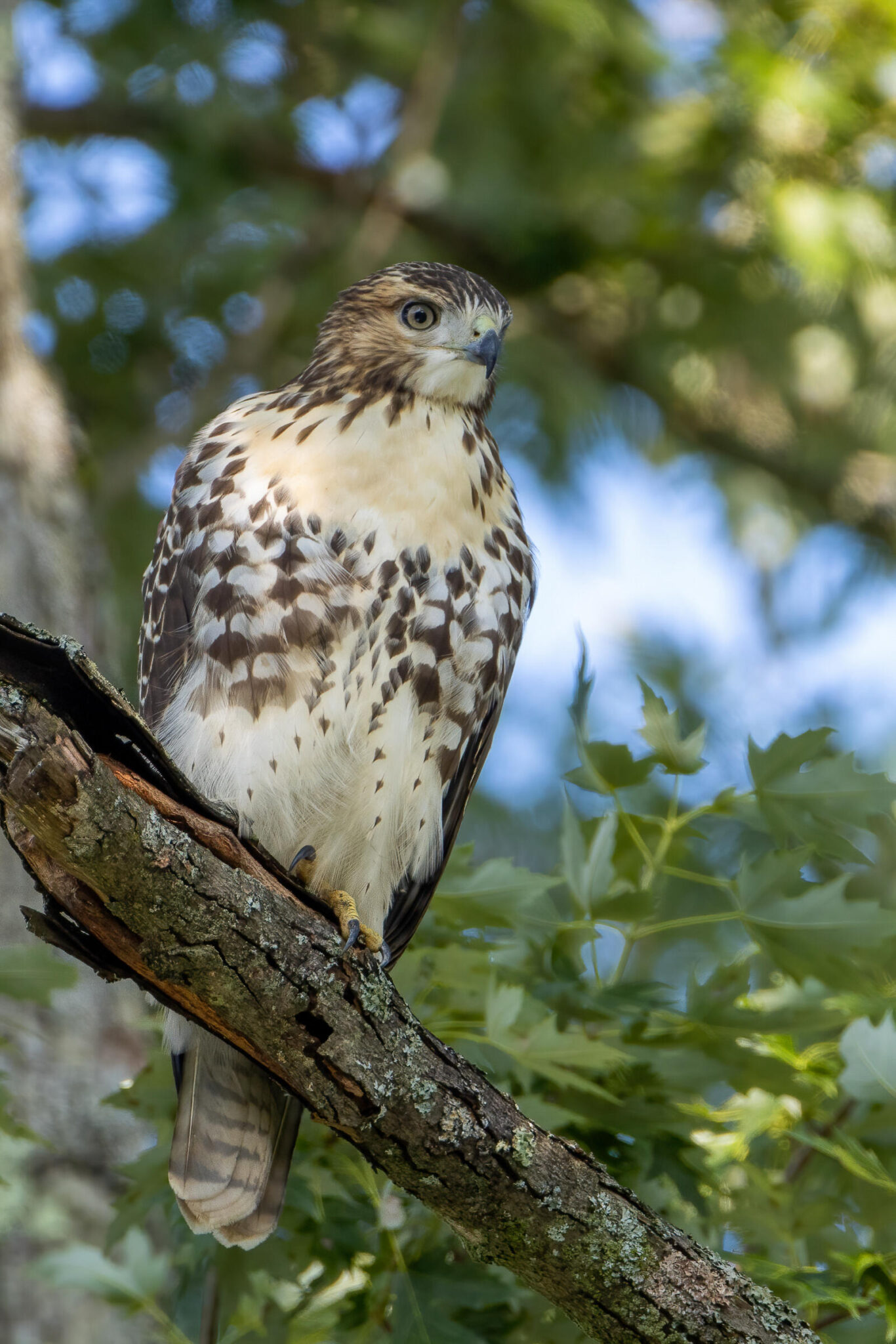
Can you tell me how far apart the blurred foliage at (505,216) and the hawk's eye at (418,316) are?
2.21 meters

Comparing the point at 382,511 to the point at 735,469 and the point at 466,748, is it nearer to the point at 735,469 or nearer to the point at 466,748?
the point at 466,748

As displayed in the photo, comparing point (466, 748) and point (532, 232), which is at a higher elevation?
point (532, 232)

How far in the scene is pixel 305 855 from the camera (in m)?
2.73

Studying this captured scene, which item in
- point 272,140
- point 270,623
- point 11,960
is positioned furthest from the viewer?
point 272,140

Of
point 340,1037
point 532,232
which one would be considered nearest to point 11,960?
point 340,1037

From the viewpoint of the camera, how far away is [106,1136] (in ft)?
11.6

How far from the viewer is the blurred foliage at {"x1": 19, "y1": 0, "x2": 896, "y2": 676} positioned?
17.2 ft

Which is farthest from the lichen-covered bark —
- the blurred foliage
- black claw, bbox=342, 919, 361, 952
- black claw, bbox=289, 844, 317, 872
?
the blurred foliage

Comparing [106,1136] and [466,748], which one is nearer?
[466,748]

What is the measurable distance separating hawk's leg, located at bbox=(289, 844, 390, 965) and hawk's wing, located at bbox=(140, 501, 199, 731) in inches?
15.9

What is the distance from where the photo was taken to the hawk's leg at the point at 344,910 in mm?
2129

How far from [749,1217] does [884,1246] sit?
23 centimetres

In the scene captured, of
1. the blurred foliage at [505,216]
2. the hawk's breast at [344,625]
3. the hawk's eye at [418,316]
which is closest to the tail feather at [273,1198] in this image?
the hawk's breast at [344,625]

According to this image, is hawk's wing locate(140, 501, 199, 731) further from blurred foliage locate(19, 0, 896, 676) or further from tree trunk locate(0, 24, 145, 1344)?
blurred foliage locate(19, 0, 896, 676)
